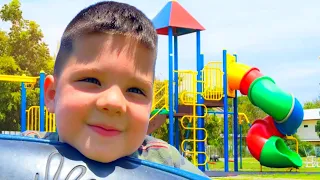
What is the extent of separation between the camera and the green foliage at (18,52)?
23.8 metres

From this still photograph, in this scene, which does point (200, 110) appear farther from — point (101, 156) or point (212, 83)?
point (101, 156)

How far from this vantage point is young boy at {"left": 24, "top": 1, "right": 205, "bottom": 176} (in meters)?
1.55

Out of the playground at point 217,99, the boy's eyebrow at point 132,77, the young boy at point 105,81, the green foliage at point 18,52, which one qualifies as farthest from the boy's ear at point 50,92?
the green foliage at point 18,52

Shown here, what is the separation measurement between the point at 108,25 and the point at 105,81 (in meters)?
0.19

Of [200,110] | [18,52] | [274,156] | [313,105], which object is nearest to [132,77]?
[200,110]

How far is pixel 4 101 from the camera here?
2334 centimetres

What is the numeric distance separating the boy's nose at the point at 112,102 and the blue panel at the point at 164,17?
1121 centimetres

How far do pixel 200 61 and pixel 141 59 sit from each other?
→ 11626mm

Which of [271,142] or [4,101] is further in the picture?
[4,101]

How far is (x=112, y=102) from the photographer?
1527 mm

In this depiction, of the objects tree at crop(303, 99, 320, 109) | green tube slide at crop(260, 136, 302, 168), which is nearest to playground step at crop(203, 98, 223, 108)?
green tube slide at crop(260, 136, 302, 168)

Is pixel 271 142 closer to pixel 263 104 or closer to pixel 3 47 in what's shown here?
pixel 263 104

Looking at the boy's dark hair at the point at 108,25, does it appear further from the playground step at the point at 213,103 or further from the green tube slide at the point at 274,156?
the green tube slide at the point at 274,156

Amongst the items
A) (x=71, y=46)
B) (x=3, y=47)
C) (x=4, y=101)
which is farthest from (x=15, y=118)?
(x=71, y=46)
